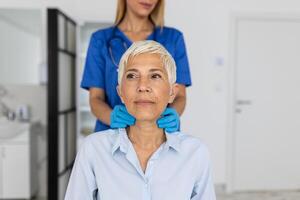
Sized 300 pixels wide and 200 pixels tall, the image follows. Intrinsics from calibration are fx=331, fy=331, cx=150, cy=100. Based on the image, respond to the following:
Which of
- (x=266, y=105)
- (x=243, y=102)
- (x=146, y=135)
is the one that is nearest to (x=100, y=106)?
(x=146, y=135)

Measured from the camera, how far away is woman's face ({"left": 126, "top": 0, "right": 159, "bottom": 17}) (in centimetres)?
130

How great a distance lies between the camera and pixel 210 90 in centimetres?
354

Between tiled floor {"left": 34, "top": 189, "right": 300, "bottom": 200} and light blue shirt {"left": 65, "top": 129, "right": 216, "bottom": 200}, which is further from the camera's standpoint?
tiled floor {"left": 34, "top": 189, "right": 300, "bottom": 200}

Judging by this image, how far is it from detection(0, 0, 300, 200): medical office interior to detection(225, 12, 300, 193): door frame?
1cm

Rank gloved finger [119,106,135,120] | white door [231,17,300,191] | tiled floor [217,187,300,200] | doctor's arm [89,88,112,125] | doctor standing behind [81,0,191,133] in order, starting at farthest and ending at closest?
1. white door [231,17,300,191]
2. tiled floor [217,187,300,200]
3. doctor standing behind [81,0,191,133]
4. doctor's arm [89,88,112,125]
5. gloved finger [119,106,135,120]

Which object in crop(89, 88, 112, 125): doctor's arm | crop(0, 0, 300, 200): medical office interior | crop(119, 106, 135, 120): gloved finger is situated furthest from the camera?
crop(0, 0, 300, 200): medical office interior

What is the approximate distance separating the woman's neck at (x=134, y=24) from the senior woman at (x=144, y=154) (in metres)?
0.45

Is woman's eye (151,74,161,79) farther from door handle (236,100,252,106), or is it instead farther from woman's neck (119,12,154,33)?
door handle (236,100,252,106)

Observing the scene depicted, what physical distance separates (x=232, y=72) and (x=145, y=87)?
9.12 feet

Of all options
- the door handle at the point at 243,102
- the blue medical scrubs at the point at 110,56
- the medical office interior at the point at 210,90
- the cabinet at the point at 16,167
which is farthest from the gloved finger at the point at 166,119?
the door handle at the point at 243,102

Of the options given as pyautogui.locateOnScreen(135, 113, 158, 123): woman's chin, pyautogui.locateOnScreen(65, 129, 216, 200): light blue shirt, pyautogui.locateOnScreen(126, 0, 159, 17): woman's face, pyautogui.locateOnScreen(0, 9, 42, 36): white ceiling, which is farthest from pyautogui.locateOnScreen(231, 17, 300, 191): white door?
pyautogui.locateOnScreen(135, 113, 158, 123): woman's chin

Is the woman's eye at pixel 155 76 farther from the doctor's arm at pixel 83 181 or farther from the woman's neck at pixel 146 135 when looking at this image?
the doctor's arm at pixel 83 181

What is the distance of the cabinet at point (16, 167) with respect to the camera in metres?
2.86

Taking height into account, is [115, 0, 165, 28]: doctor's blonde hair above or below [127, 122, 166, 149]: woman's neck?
above
